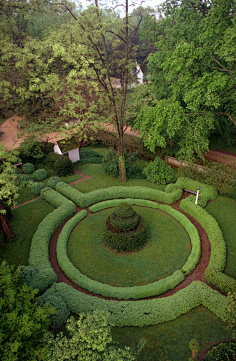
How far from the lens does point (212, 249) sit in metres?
13.7

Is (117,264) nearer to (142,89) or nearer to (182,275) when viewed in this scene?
(182,275)

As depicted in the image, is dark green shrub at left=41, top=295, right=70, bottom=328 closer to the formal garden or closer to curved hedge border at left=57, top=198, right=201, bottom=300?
the formal garden

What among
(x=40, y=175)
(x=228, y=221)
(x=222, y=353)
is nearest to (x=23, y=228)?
(x=40, y=175)

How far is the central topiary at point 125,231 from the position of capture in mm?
14248

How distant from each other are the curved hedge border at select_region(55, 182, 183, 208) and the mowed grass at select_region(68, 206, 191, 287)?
6.22 feet

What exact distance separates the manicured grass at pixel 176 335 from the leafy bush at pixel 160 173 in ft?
40.1

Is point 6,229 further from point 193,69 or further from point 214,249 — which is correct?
point 193,69

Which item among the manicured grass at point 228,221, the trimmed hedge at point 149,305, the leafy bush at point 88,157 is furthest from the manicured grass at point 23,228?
the manicured grass at point 228,221

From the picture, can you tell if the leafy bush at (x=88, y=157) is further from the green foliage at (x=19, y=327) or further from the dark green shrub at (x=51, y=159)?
the green foliage at (x=19, y=327)

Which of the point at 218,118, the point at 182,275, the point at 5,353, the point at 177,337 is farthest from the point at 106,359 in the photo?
the point at 218,118

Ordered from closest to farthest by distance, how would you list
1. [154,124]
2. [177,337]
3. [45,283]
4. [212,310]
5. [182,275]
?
1. [177,337]
2. [212,310]
3. [45,283]
4. [182,275]
5. [154,124]

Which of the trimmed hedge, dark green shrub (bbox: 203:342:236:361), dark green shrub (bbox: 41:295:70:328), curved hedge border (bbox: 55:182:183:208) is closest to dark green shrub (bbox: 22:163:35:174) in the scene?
curved hedge border (bbox: 55:182:183:208)

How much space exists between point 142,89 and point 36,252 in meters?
17.3

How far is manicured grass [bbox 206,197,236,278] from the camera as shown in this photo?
13039 mm
